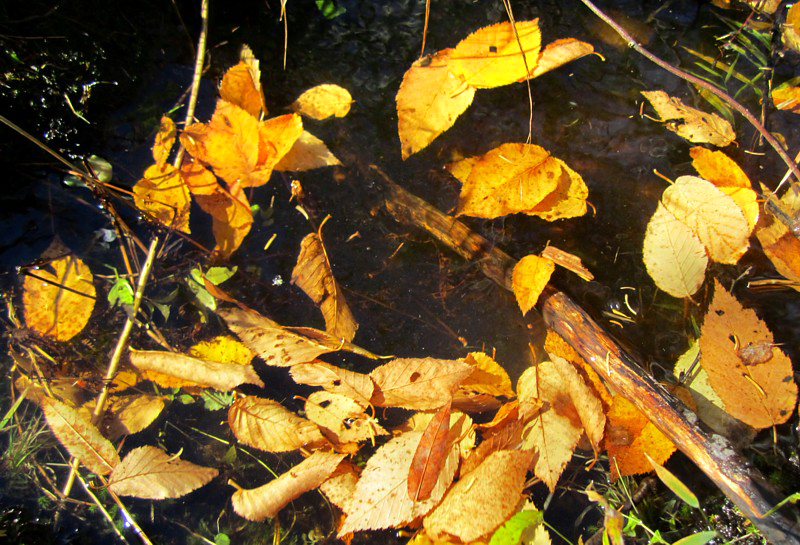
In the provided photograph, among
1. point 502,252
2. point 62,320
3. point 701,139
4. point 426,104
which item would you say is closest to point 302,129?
point 426,104

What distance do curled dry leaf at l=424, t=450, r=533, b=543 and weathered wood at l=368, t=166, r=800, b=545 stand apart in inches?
14.3

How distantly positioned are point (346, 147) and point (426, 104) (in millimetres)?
322

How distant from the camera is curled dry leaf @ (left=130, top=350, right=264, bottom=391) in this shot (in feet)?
5.50

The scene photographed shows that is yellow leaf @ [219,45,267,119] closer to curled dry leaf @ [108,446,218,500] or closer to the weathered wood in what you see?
the weathered wood

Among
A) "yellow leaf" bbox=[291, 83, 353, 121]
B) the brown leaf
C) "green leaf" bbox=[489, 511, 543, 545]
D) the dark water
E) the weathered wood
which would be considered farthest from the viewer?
"yellow leaf" bbox=[291, 83, 353, 121]

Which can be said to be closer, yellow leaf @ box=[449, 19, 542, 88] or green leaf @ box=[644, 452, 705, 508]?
green leaf @ box=[644, 452, 705, 508]

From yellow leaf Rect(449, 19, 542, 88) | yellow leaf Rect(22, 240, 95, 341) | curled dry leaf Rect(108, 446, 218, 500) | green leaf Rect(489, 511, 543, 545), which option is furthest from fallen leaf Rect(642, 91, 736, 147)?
yellow leaf Rect(22, 240, 95, 341)

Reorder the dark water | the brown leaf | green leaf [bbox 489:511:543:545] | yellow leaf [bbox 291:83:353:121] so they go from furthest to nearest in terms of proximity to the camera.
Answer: yellow leaf [bbox 291:83:353:121] < the dark water < the brown leaf < green leaf [bbox 489:511:543:545]

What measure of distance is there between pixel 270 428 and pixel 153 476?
1.27 feet

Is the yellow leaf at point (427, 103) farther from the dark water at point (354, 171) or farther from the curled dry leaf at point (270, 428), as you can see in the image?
the curled dry leaf at point (270, 428)

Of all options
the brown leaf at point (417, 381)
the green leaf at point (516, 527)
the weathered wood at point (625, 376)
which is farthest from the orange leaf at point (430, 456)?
the weathered wood at point (625, 376)

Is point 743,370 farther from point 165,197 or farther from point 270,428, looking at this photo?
point 165,197

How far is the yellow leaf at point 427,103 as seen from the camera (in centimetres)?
171

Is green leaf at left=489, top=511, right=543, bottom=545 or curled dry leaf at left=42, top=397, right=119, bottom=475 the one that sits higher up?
curled dry leaf at left=42, top=397, right=119, bottom=475
